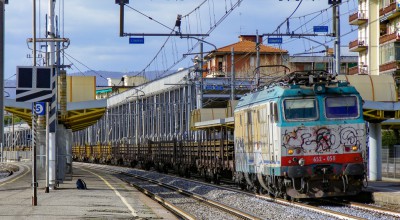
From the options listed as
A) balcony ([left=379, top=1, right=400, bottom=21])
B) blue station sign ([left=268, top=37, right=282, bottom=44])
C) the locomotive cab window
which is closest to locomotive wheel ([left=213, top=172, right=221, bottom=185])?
blue station sign ([left=268, top=37, right=282, bottom=44])

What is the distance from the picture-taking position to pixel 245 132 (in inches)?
1094

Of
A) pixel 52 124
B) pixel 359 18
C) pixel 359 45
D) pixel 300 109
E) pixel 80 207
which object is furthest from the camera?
pixel 359 18

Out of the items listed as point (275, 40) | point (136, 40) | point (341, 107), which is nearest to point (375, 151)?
point (275, 40)

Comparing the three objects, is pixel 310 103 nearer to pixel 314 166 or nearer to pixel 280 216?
pixel 314 166

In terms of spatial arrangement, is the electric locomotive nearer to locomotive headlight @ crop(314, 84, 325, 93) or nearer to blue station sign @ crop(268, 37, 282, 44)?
locomotive headlight @ crop(314, 84, 325, 93)

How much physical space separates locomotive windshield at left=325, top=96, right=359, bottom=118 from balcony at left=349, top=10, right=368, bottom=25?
54.4 meters

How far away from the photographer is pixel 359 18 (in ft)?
250

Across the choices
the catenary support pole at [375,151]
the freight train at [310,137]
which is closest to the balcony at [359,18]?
the catenary support pole at [375,151]

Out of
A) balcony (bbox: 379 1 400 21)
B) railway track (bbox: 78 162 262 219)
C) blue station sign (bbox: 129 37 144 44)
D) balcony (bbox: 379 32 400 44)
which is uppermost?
balcony (bbox: 379 1 400 21)

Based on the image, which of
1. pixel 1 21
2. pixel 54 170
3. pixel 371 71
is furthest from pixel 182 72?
pixel 1 21

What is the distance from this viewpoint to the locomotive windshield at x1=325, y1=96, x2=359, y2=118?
23.1 meters

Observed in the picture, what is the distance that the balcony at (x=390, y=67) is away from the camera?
223 ft

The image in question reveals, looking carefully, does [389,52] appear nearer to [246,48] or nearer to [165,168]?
[165,168]

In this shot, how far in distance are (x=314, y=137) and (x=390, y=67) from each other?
158ft
